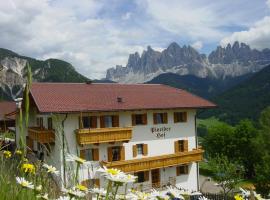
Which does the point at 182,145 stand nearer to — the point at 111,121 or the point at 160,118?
the point at 160,118

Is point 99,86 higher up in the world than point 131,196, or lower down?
higher up

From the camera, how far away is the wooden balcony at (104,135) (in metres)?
24.7

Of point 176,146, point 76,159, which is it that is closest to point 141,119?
point 176,146

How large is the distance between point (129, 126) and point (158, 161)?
3093 mm

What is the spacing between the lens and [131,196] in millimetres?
2654

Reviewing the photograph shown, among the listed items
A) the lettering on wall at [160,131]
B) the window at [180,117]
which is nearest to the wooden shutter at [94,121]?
the lettering on wall at [160,131]

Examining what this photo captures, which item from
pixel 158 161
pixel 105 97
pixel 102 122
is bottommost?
pixel 158 161

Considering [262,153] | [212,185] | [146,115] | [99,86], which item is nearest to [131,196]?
[146,115]

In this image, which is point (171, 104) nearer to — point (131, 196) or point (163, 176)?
point (163, 176)

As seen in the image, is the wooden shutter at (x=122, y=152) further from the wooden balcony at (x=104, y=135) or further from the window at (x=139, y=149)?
the window at (x=139, y=149)

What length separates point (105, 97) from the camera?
28.7m

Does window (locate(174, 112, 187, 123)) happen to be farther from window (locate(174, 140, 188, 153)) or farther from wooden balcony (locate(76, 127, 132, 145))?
wooden balcony (locate(76, 127, 132, 145))

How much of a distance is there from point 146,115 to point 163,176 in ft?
15.4

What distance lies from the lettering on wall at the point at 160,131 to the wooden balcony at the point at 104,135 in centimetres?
319
